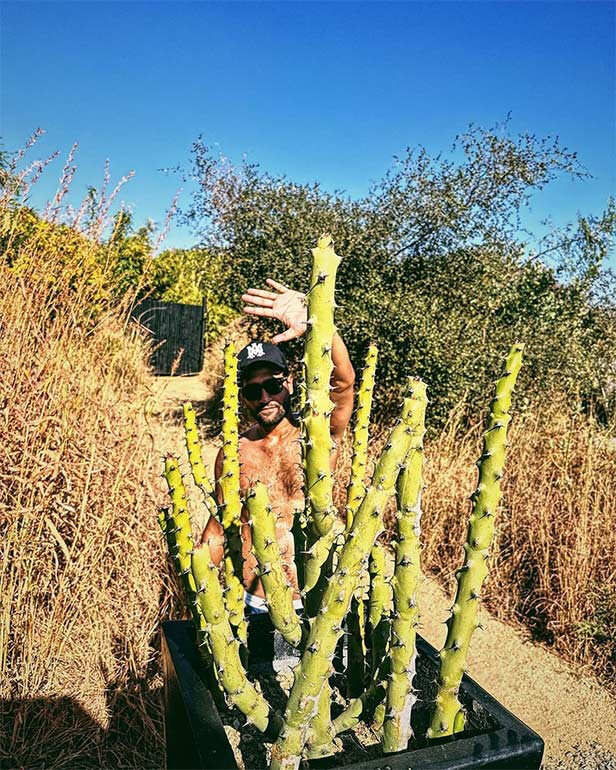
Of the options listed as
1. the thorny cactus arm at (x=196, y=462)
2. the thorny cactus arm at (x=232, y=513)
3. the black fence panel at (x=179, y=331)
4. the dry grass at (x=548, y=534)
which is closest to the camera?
the thorny cactus arm at (x=232, y=513)

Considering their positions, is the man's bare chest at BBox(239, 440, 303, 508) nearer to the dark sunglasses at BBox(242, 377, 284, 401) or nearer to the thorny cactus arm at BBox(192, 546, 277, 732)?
the dark sunglasses at BBox(242, 377, 284, 401)

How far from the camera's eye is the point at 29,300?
121 inches

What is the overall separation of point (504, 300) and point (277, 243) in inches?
133

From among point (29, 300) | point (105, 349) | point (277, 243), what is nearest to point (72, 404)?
point (29, 300)

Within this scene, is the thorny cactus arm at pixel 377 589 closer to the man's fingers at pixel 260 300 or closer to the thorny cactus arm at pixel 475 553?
the thorny cactus arm at pixel 475 553

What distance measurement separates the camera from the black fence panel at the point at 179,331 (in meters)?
13.3

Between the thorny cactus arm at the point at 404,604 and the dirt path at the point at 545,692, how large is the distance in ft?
7.99

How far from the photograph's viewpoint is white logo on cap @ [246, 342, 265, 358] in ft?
9.35

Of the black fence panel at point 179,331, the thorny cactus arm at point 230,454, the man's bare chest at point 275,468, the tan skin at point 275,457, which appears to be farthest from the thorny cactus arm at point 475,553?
the black fence panel at point 179,331

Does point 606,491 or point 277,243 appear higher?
point 277,243

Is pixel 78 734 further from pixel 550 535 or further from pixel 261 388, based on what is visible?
pixel 550 535

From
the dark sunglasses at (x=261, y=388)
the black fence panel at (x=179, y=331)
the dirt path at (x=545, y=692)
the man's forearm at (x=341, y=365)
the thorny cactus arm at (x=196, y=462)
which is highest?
the black fence panel at (x=179, y=331)

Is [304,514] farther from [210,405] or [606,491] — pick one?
[210,405]

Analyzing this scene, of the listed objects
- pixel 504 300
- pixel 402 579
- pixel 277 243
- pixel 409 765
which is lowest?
pixel 409 765
